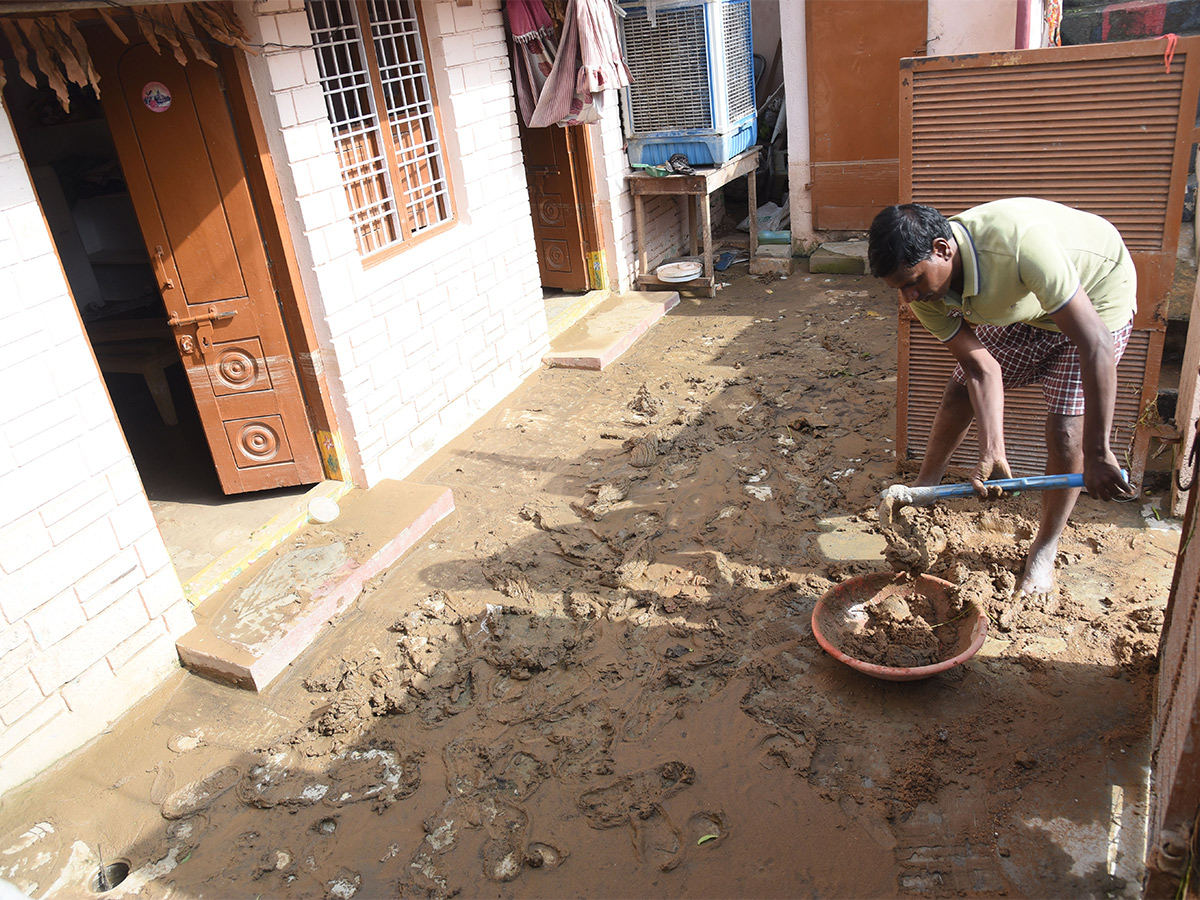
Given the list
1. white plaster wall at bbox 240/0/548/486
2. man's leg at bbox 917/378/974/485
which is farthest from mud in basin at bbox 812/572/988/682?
white plaster wall at bbox 240/0/548/486

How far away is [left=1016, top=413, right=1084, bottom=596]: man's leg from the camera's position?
3752mm

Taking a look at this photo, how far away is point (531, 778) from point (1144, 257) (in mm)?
3768

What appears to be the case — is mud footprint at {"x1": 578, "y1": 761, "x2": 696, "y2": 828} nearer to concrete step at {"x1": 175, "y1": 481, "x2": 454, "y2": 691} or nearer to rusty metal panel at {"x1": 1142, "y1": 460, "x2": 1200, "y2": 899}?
rusty metal panel at {"x1": 1142, "y1": 460, "x2": 1200, "y2": 899}

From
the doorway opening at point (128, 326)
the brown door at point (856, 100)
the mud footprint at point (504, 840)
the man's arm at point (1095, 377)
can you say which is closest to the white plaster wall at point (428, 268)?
the doorway opening at point (128, 326)

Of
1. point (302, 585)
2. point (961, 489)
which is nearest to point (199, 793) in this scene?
point (302, 585)

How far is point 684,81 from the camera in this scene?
8.58 metres

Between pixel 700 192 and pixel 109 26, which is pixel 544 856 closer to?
pixel 109 26

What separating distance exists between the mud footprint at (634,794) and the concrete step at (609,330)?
4.52 metres

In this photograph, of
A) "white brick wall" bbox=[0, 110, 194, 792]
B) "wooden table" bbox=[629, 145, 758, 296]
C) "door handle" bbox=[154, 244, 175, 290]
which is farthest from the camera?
"wooden table" bbox=[629, 145, 758, 296]

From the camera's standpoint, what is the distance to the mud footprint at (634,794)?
320 cm

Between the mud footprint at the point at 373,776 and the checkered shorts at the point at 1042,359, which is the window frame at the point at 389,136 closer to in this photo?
the mud footprint at the point at 373,776

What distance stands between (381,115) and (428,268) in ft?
3.37

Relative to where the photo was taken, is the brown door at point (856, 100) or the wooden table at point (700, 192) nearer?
the brown door at point (856, 100)

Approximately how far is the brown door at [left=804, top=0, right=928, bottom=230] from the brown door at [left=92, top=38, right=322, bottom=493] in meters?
6.41
